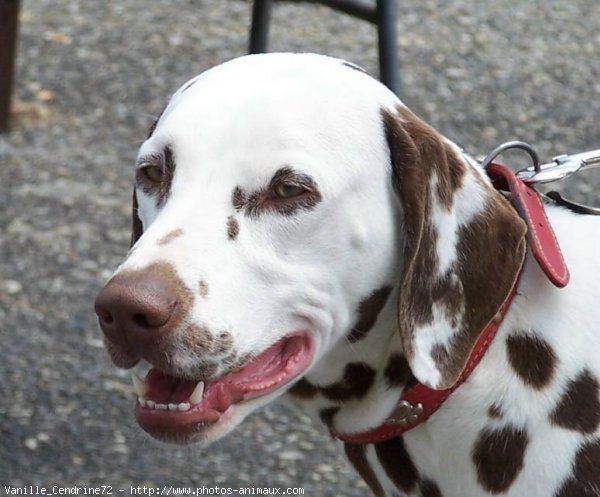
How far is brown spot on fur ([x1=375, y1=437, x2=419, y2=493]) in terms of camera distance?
8.84 feet

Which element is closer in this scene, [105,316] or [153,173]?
[105,316]

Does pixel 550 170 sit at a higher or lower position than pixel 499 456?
higher

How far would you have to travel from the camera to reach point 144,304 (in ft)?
7.27

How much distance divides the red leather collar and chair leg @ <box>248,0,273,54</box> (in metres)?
2.93

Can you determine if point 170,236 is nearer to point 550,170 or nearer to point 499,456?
point 499,456

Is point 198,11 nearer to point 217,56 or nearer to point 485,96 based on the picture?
point 217,56

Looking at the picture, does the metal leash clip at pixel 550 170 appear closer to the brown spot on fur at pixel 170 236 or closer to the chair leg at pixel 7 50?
the brown spot on fur at pixel 170 236

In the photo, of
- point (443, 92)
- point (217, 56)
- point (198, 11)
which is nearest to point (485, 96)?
point (443, 92)

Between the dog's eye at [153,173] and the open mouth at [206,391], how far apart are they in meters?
0.38

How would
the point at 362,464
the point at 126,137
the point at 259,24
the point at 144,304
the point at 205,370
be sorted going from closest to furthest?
the point at 144,304 → the point at 205,370 → the point at 362,464 → the point at 259,24 → the point at 126,137

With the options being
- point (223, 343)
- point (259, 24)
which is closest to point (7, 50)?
point (259, 24)

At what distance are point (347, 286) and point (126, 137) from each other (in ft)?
13.9

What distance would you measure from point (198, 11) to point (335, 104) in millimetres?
6043

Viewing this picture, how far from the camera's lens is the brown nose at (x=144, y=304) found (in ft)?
7.29
